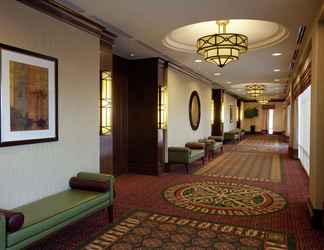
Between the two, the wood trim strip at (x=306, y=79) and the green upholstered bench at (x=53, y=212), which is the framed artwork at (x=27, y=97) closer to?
the green upholstered bench at (x=53, y=212)

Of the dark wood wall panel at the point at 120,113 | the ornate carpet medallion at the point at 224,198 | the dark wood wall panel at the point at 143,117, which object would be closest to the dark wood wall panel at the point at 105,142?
the ornate carpet medallion at the point at 224,198

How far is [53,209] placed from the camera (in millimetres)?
3057

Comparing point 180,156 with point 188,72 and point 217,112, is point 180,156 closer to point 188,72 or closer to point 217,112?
point 188,72

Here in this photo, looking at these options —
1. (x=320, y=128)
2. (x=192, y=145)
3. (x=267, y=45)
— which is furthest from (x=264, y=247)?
(x=192, y=145)

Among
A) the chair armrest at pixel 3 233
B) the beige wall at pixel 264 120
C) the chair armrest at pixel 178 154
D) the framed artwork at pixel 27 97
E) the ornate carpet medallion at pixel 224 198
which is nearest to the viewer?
the chair armrest at pixel 3 233

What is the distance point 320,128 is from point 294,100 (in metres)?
6.76

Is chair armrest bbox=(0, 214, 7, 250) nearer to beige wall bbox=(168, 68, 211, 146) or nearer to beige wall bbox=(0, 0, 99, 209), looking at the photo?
beige wall bbox=(0, 0, 99, 209)

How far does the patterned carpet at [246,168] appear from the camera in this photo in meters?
6.95

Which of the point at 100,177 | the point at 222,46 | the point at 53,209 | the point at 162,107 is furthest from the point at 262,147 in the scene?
the point at 53,209

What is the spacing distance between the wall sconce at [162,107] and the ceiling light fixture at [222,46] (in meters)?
2.28

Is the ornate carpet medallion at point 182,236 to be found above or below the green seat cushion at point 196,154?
below

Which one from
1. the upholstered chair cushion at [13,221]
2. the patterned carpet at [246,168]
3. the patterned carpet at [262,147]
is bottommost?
the patterned carpet at [246,168]

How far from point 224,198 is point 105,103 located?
9.26 ft

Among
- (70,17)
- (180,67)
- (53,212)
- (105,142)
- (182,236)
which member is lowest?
(182,236)
